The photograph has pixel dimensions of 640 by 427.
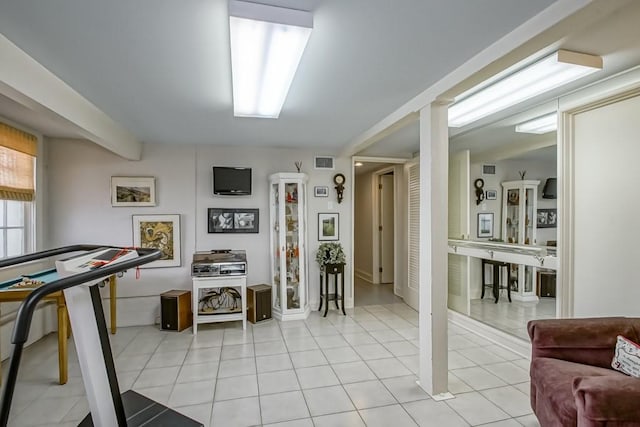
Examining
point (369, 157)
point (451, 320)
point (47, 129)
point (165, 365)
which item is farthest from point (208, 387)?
point (369, 157)

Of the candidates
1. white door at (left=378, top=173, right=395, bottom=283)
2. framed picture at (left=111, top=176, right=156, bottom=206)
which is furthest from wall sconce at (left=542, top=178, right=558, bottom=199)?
framed picture at (left=111, top=176, right=156, bottom=206)

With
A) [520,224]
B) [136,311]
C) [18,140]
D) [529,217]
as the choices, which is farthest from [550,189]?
[18,140]

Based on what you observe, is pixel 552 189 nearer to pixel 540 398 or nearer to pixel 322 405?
pixel 540 398

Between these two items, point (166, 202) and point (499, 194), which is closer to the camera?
point (499, 194)

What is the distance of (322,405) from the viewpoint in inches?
92.5

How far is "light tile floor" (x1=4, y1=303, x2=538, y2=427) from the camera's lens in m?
2.23

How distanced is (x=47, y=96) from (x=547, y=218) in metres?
4.12

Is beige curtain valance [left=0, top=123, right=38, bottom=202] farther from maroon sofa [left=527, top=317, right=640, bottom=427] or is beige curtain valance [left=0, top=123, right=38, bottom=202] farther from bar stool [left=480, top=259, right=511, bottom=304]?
bar stool [left=480, top=259, right=511, bottom=304]

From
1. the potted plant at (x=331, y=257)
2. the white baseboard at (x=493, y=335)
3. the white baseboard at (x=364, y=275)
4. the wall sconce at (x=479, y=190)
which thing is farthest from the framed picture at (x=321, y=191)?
the white baseboard at (x=364, y=275)

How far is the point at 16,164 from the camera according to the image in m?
3.28

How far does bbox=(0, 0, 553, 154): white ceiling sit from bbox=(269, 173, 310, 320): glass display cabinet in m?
1.40

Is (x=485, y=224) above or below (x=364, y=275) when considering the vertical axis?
above

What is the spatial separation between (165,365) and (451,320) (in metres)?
3.38

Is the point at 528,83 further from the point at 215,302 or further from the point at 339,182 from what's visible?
the point at 215,302
